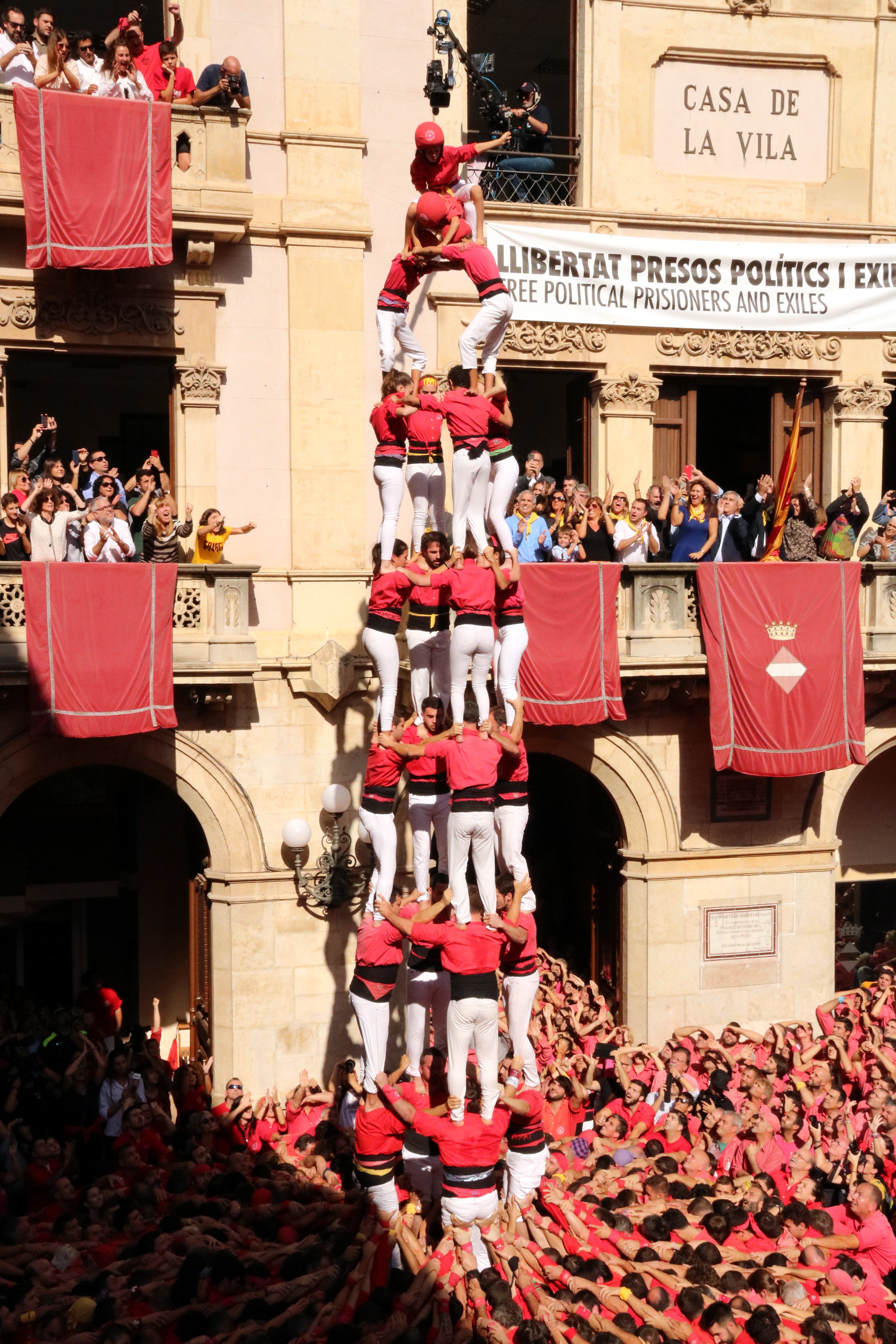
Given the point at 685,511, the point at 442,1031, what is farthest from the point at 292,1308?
the point at 685,511

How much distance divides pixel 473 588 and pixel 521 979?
3665 millimetres

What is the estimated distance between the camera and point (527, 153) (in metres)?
18.4

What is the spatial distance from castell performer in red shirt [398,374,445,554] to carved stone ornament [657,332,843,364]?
5.74m

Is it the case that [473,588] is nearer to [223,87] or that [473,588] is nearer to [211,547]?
[211,547]

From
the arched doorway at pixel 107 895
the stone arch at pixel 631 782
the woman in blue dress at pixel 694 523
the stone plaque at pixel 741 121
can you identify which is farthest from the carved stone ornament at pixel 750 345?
the arched doorway at pixel 107 895

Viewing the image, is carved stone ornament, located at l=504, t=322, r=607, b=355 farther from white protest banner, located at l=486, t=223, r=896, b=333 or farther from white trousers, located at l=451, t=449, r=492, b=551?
white trousers, located at l=451, t=449, r=492, b=551

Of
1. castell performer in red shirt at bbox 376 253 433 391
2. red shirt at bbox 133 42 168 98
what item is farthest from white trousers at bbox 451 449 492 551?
red shirt at bbox 133 42 168 98

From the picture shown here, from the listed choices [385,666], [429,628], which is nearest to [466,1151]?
[385,666]

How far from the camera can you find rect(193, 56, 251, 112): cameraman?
53.2ft

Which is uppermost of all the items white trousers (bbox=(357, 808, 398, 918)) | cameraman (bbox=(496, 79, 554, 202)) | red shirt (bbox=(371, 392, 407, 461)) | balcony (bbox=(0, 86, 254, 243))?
cameraman (bbox=(496, 79, 554, 202))

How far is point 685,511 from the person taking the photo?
17656mm

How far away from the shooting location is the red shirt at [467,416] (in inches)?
507

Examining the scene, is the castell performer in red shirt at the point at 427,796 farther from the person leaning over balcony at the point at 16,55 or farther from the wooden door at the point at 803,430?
the person leaning over balcony at the point at 16,55

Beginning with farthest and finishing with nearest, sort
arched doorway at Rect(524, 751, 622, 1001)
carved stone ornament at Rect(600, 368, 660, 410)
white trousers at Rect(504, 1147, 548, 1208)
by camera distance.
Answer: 1. carved stone ornament at Rect(600, 368, 660, 410)
2. arched doorway at Rect(524, 751, 622, 1001)
3. white trousers at Rect(504, 1147, 548, 1208)
